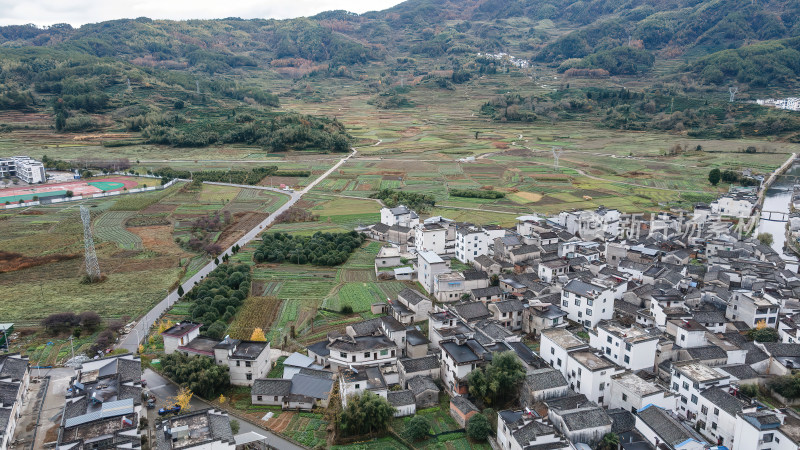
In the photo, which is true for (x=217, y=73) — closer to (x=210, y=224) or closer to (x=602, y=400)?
(x=210, y=224)

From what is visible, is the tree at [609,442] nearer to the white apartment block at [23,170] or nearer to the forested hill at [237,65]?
the white apartment block at [23,170]

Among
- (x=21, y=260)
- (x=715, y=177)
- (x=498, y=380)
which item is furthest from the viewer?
(x=715, y=177)

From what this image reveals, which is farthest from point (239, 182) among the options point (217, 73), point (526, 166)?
point (217, 73)

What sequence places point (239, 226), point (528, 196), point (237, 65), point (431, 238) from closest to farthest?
point (431, 238) < point (239, 226) < point (528, 196) < point (237, 65)

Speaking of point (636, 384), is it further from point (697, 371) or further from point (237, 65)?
point (237, 65)

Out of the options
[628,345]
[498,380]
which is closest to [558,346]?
[628,345]

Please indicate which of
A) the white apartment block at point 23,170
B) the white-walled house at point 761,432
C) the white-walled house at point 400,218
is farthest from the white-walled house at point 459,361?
the white apartment block at point 23,170
